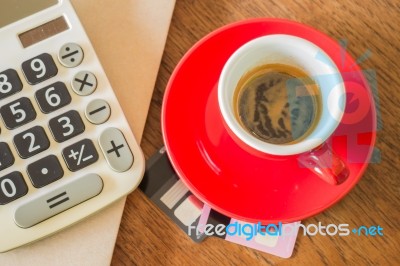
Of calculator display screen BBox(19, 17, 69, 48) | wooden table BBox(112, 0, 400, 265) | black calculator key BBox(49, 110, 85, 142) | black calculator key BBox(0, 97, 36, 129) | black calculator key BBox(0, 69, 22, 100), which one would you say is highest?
calculator display screen BBox(19, 17, 69, 48)

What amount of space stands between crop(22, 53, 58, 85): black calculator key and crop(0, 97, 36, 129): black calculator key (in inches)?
0.9

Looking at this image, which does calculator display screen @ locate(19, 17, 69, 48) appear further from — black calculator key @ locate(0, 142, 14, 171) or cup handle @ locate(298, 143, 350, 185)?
cup handle @ locate(298, 143, 350, 185)

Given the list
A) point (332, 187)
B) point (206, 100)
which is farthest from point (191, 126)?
point (332, 187)

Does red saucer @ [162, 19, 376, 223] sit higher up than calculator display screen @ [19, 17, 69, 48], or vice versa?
calculator display screen @ [19, 17, 69, 48]

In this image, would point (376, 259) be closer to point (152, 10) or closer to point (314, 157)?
point (314, 157)

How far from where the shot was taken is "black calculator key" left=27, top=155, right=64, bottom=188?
54 centimetres

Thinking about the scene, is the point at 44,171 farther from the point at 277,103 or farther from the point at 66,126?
the point at 277,103

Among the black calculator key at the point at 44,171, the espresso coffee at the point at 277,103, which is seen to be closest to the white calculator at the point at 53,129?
the black calculator key at the point at 44,171

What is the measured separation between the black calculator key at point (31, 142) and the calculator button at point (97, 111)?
47 mm

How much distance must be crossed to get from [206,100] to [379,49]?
Answer: 0.62 ft

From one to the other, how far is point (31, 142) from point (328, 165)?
28 centimetres

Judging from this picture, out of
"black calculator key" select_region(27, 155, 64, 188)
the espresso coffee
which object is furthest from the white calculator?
the espresso coffee

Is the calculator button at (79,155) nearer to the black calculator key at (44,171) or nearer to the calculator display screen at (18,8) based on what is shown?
the black calculator key at (44,171)

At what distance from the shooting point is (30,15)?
56 cm
